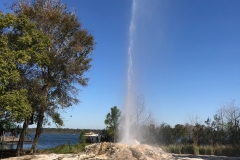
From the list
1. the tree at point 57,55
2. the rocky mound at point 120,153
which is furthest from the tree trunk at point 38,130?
the rocky mound at point 120,153

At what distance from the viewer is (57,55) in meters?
21.8

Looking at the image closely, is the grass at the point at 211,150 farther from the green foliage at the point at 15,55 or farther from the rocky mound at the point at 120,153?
the green foliage at the point at 15,55

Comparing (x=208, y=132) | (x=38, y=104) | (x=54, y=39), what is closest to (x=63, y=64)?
(x=54, y=39)

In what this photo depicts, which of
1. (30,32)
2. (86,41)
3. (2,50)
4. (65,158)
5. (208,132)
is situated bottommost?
(65,158)

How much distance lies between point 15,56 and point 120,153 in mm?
7958

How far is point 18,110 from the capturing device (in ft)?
51.3

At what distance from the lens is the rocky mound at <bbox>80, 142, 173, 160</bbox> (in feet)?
51.2

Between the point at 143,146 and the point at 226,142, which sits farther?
the point at 226,142

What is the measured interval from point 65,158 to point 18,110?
3717 mm

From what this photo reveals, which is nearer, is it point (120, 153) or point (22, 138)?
point (120, 153)

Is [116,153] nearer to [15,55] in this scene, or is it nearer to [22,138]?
[15,55]

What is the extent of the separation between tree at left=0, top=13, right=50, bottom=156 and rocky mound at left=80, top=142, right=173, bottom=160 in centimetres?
429

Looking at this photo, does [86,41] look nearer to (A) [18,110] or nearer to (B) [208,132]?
(A) [18,110]

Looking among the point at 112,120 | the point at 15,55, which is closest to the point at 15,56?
the point at 15,55
